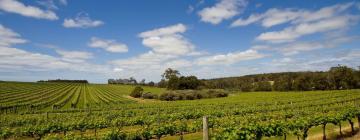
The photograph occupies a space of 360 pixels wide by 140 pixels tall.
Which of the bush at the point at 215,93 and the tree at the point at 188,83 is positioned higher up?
the tree at the point at 188,83

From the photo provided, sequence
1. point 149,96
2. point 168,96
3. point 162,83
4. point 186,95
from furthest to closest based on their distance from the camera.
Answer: point 162,83
point 149,96
point 186,95
point 168,96

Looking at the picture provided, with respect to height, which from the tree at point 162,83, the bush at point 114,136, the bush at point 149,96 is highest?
the tree at point 162,83

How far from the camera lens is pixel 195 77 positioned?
11062 centimetres

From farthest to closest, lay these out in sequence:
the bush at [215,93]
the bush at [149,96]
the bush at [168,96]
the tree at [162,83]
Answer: the tree at [162,83]
the bush at [215,93]
the bush at [149,96]
the bush at [168,96]

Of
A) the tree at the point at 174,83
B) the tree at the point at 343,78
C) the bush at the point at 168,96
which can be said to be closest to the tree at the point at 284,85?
the tree at the point at 343,78

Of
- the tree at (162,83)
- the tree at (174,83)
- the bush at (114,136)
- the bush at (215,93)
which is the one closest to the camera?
the bush at (114,136)

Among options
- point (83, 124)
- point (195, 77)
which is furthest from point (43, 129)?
point (195, 77)

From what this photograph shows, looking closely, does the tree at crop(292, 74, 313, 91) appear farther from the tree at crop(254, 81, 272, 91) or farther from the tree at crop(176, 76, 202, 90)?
the tree at crop(176, 76, 202, 90)

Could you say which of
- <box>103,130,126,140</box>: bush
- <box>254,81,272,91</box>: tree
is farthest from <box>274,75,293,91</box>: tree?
<box>103,130,126,140</box>: bush

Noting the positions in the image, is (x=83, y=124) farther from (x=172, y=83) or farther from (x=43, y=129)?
(x=172, y=83)

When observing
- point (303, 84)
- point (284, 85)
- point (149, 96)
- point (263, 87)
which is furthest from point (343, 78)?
point (149, 96)

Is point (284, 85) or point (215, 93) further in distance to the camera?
point (284, 85)

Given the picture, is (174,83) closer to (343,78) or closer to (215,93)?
(215,93)

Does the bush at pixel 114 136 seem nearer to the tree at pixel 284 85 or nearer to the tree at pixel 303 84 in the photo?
the tree at pixel 303 84
